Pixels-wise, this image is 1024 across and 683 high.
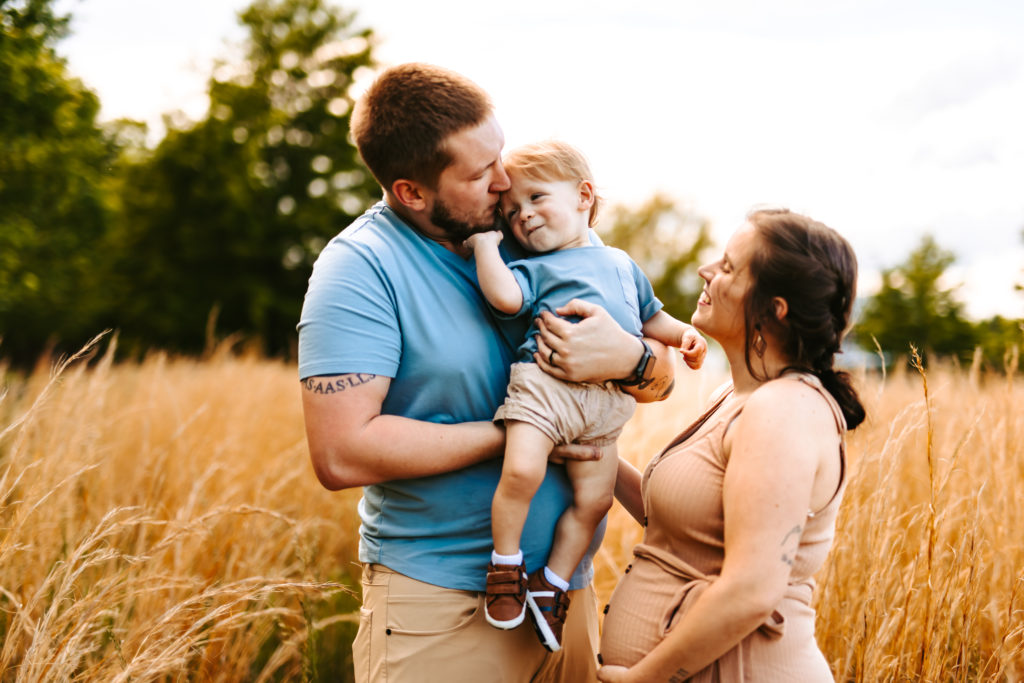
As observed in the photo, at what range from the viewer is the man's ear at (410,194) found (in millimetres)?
1986

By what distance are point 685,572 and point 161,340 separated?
1822 centimetres

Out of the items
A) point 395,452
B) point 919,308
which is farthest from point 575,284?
point 919,308

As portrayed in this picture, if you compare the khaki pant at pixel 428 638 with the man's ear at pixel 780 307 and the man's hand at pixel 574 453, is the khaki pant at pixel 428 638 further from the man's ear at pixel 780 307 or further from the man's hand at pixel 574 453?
the man's ear at pixel 780 307

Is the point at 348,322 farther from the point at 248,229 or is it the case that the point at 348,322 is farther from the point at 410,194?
the point at 248,229

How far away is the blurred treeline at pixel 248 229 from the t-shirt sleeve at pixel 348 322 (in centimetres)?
482

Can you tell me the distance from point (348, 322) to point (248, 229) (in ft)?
58.2

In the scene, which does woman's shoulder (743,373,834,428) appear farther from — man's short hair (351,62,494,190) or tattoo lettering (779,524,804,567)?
man's short hair (351,62,494,190)

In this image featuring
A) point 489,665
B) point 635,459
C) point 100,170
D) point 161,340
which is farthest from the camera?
point 161,340

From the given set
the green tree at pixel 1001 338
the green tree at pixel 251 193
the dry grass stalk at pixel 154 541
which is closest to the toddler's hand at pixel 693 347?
the dry grass stalk at pixel 154 541

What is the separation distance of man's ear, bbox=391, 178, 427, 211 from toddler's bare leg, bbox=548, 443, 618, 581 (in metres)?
0.83

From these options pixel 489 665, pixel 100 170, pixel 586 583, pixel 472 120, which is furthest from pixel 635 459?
pixel 100 170

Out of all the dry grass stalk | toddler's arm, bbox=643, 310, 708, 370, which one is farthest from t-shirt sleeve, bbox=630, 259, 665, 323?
the dry grass stalk

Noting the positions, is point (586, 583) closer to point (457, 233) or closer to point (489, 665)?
point (489, 665)

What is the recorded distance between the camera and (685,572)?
5.48 ft
